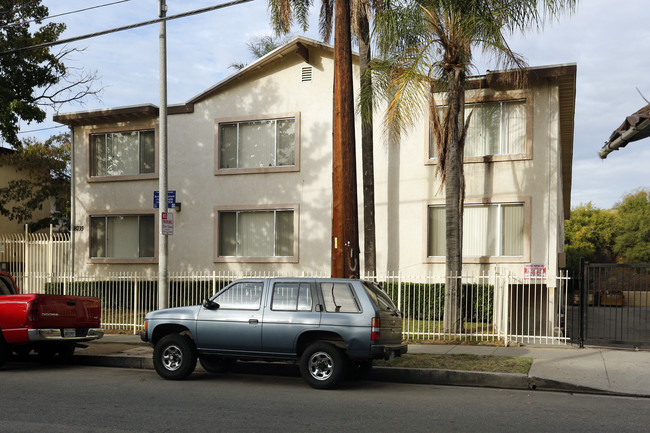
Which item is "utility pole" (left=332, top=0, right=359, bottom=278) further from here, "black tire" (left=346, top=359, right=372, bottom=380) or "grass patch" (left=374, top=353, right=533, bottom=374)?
"black tire" (left=346, top=359, right=372, bottom=380)

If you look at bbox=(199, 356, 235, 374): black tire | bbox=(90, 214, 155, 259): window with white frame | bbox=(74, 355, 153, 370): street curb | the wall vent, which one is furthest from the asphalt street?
the wall vent

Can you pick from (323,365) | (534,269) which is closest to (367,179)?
(534,269)

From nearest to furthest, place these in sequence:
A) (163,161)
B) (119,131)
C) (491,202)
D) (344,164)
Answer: (344,164) → (163,161) → (491,202) → (119,131)

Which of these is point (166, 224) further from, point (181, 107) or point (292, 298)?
point (181, 107)

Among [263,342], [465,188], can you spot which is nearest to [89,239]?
[465,188]

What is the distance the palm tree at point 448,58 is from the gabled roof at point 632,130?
17.8ft

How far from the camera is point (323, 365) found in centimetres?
995

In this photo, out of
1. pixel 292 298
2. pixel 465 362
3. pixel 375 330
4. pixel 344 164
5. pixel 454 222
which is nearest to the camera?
pixel 375 330

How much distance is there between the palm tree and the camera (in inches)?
576

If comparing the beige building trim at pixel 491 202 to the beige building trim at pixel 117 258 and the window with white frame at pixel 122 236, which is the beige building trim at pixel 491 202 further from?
the window with white frame at pixel 122 236

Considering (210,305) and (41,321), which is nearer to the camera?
(210,305)

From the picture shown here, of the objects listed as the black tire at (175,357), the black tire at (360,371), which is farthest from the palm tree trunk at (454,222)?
the black tire at (175,357)

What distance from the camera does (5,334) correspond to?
11.5 m

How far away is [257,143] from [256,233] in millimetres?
2891
